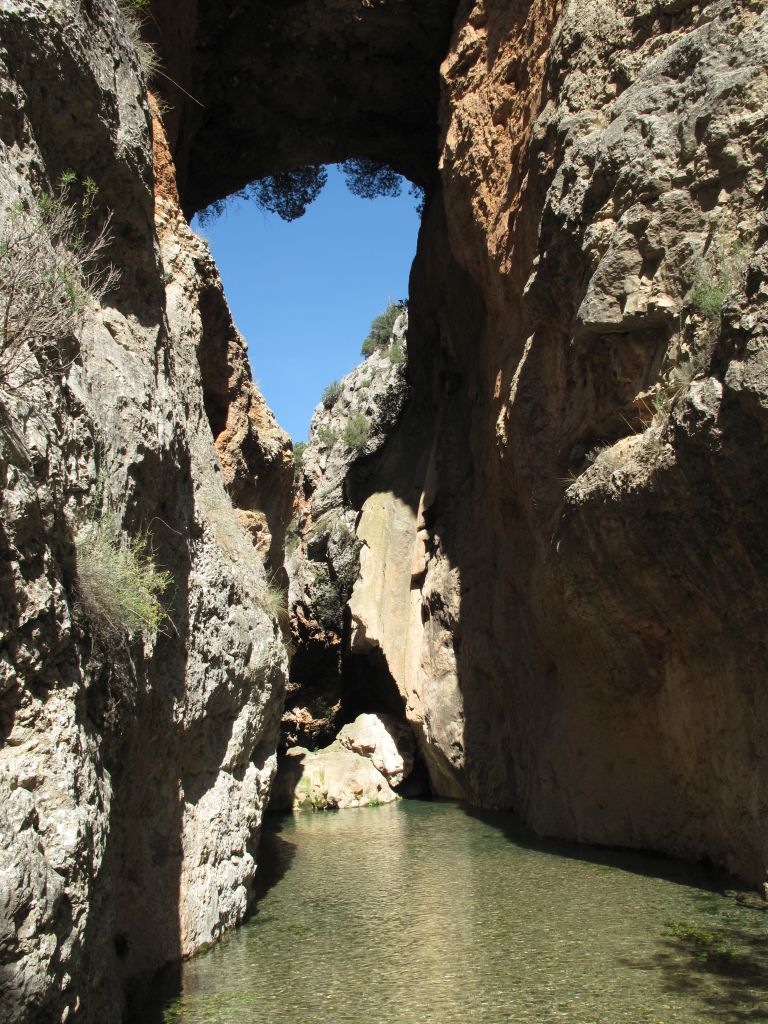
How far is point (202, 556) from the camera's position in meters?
8.13

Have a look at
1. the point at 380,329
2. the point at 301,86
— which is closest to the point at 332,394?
the point at 380,329

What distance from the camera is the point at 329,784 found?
16984 millimetres

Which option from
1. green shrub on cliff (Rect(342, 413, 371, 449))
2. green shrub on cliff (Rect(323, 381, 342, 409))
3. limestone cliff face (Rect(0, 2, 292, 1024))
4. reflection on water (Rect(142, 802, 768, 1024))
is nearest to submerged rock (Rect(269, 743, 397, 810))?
reflection on water (Rect(142, 802, 768, 1024))

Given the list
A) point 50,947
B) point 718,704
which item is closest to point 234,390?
point 718,704

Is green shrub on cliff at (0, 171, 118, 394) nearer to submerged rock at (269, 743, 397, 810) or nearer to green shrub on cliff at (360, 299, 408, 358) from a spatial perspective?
submerged rock at (269, 743, 397, 810)

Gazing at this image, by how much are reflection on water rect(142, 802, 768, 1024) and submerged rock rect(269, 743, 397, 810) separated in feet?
19.0

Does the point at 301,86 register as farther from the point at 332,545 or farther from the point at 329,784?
the point at 329,784

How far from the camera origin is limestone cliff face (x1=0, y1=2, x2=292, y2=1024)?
416cm

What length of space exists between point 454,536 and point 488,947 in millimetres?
10049

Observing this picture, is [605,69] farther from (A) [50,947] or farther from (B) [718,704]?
(A) [50,947]

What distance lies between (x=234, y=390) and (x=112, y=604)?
7.76 m

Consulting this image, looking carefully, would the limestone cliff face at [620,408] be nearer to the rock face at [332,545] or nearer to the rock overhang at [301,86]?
the rock overhang at [301,86]

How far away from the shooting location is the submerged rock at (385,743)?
1798cm

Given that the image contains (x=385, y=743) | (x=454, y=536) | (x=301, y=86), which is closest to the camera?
(x=454, y=536)
